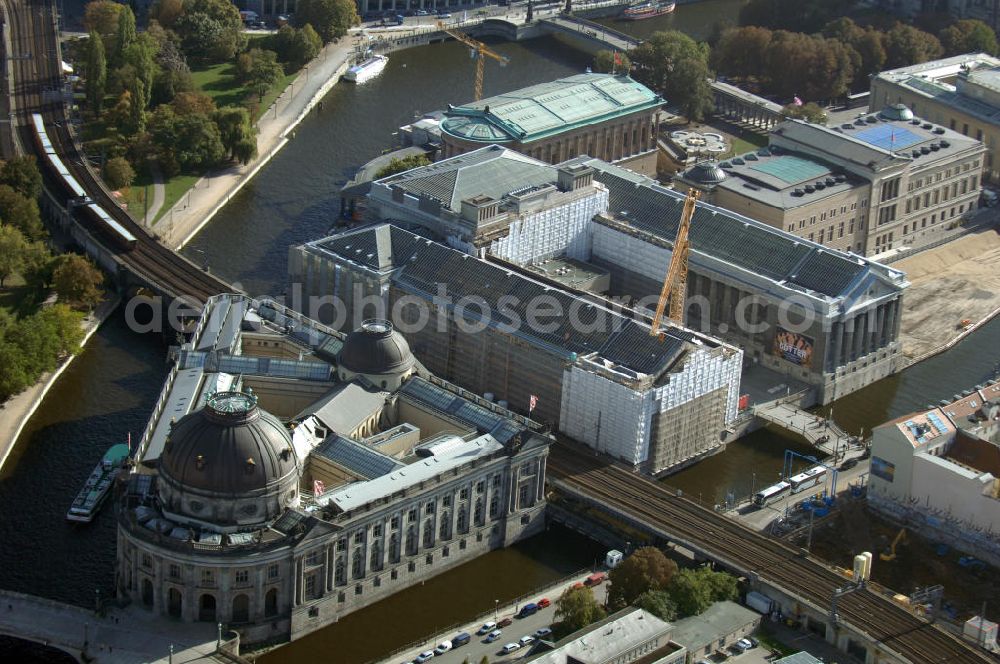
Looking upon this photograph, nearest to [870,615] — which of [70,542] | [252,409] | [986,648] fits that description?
[986,648]

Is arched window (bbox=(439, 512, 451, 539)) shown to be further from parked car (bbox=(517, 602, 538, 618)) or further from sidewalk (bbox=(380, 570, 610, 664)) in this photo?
parked car (bbox=(517, 602, 538, 618))

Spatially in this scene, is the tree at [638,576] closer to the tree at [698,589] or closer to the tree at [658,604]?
the tree at [698,589]

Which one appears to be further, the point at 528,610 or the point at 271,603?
the point at 528,610

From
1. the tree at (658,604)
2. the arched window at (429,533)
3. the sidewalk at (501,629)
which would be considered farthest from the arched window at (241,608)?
the tree at (658,604)

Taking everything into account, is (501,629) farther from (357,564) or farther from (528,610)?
(357,564)

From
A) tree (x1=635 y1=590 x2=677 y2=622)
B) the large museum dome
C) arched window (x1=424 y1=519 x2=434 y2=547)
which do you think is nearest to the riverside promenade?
the large museum dome

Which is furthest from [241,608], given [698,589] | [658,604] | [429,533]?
[698,589]
